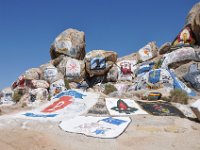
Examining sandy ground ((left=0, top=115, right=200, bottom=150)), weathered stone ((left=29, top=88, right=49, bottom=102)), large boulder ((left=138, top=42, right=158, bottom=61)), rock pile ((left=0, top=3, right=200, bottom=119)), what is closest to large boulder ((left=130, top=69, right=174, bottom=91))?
rock pile ((left=0, top=3, right=200, bottom=119))

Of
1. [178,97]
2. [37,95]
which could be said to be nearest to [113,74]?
[37,95]

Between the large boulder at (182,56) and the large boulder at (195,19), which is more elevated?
the large boulder at (195,19)

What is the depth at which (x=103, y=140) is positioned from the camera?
691cm

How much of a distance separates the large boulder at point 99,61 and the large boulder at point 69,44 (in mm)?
2370

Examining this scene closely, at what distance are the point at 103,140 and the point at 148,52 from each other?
78.4 ft

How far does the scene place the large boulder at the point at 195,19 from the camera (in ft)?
81.8

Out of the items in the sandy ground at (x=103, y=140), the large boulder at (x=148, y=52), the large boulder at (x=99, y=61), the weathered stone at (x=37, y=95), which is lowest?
the sandy ground at (x=103, y=140)

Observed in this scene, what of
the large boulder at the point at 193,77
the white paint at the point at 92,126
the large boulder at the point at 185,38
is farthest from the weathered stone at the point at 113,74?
the white paint at the point at 92,126

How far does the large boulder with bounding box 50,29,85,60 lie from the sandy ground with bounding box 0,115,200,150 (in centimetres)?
2099

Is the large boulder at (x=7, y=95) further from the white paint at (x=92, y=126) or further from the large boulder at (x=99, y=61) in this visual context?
the white paint at (x=92, y=126)

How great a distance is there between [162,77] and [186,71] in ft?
11.0

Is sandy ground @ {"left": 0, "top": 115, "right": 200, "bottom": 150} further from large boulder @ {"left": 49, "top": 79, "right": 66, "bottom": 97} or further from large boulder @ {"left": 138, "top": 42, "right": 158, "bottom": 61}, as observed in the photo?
large boulder @ {"left": 138, "top": 42, "right": 158, "bottom": 61}


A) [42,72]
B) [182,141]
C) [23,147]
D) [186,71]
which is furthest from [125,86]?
[23,147]

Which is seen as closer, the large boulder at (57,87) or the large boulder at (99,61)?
the large boulder at (57,87)
